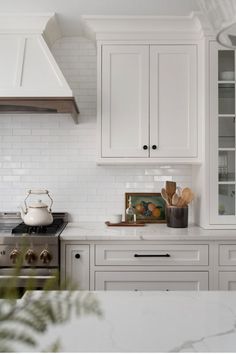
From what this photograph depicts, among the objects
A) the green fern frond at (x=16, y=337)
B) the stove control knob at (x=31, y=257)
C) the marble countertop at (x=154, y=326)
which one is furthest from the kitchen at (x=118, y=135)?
the green fern frond at (x=16, y=337)

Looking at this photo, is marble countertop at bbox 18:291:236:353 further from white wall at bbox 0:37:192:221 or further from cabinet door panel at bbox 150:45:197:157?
white wall at bbox 0:37:192:221

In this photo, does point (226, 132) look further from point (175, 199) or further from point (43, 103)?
point (43, 103)

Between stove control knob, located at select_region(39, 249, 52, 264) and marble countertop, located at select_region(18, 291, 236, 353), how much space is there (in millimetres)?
1284

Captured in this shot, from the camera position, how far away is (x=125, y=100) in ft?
9.57

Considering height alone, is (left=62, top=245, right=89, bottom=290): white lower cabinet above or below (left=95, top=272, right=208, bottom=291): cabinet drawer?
above

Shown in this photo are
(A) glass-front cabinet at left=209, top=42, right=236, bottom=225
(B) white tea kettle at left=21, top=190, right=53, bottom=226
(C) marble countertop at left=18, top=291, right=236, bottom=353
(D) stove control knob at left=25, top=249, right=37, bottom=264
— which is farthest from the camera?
(A) glass-front cabinet at left=209, top=42, right=236, bottom=225

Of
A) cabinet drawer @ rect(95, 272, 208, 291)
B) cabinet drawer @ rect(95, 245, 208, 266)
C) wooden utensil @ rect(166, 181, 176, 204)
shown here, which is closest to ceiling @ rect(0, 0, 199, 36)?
wooden utensil @ rect(166, 181, 176, 204)

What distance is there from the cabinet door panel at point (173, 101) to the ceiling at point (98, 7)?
0.27m

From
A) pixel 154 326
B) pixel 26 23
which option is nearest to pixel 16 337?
pixel 154 326

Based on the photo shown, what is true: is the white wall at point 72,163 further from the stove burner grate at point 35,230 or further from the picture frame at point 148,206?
the stove burner grate at point 35,230

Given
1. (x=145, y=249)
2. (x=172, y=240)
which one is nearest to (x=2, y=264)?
(x=145, y=249)

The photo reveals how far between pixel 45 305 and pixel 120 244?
224 centimetres

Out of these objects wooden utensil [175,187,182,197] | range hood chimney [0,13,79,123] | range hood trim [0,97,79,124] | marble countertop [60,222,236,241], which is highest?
range hood chimney [0,13,79,123]

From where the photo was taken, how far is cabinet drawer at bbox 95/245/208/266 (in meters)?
2.57
